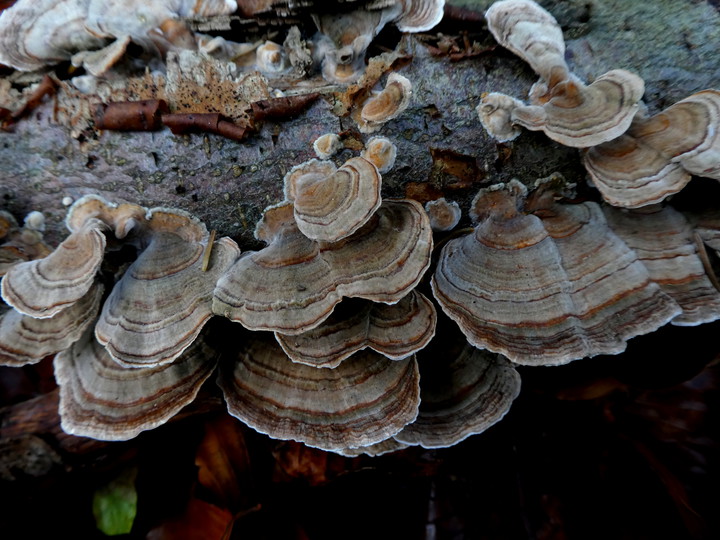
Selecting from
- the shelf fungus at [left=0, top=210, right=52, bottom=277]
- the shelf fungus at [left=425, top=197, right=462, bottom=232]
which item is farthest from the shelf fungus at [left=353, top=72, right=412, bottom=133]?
the shelf fungus at [left=0, top=210, right=52, bottom=277]

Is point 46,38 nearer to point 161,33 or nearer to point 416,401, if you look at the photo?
point 161,33

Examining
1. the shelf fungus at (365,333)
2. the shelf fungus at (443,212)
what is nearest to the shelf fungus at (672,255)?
the shelf fungus at (443,212)

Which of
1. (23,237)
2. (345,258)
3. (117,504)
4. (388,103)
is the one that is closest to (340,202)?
(345,258)

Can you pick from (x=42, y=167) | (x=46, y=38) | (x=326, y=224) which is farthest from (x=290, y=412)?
(x=46, y=38)

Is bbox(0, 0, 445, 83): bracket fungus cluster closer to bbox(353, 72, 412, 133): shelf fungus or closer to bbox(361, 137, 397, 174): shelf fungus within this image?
bbox(353, 72, 412, 133): shelf fungus

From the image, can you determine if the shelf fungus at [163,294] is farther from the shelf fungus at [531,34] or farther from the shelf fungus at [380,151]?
the shelf fungus at [531,34]
